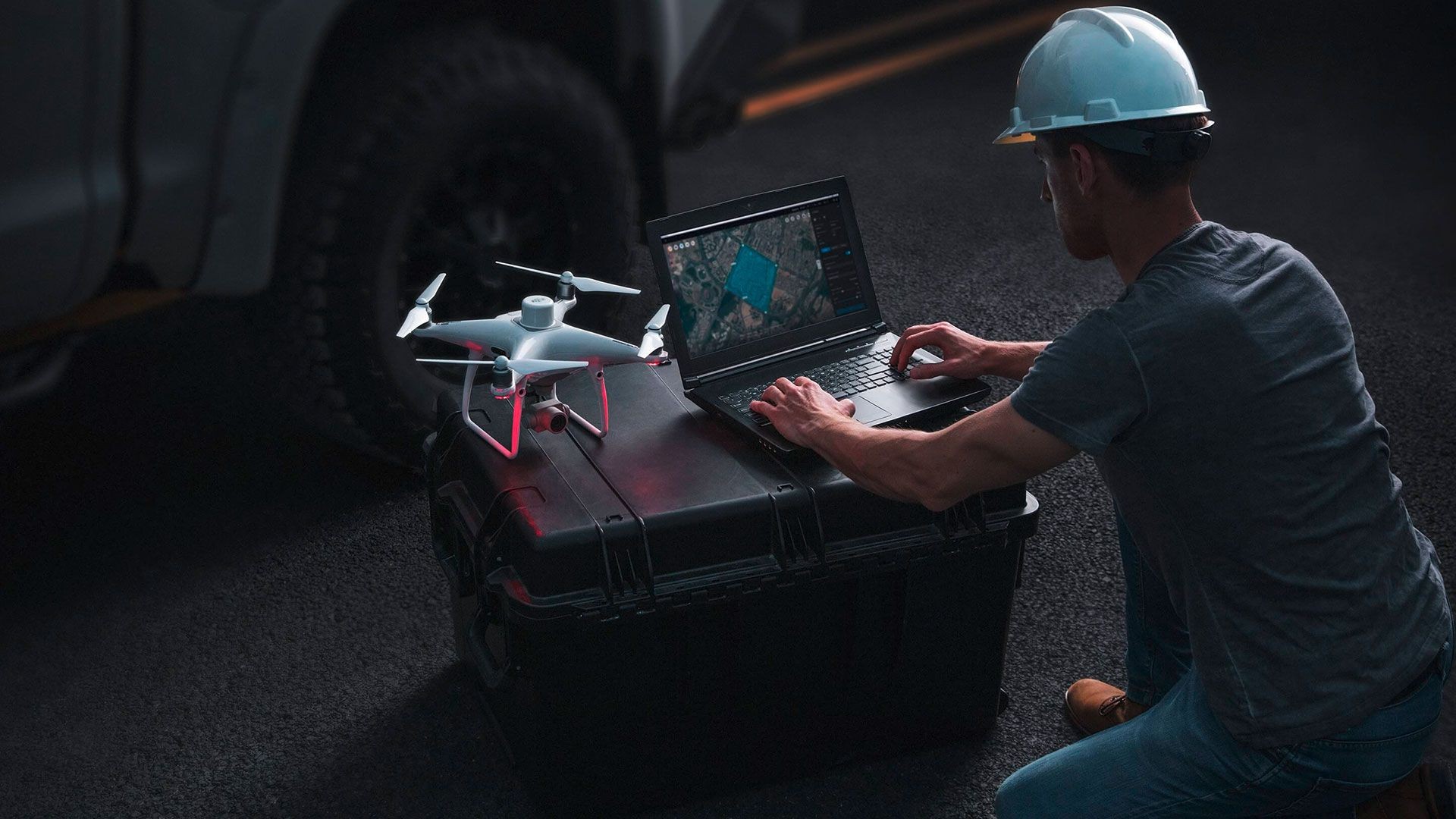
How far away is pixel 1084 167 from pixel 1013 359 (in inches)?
23.1

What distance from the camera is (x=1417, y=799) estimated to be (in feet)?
6.90

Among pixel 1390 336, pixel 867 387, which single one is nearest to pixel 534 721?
pixel 867 387

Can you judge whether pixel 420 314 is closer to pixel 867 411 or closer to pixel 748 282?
pixel 748 282

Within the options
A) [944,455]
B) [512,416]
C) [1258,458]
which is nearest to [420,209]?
[512,416]

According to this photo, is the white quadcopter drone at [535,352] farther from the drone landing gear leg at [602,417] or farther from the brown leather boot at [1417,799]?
the brown leather boot at [1417,799]

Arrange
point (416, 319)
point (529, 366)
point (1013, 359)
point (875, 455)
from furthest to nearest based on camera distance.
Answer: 1. point (1013, 359)
2. point (416, 319)
3. point (529, 366)
4. point (875, 455)

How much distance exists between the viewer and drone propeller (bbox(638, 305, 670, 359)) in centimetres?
252

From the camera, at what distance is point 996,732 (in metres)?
2.78

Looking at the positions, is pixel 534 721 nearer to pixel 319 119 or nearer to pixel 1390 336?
pixel 319 119

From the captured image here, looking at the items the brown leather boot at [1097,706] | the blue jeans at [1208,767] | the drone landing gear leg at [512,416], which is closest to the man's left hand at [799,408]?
the drone landing gear leg at [512,416]

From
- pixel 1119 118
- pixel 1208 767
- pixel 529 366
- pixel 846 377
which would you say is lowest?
pixel 1208 767

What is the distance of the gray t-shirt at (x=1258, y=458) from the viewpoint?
1976mm

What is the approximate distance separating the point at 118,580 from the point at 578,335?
1509 mm

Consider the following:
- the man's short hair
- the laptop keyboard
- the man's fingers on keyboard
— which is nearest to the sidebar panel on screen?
the laptop keyboard
